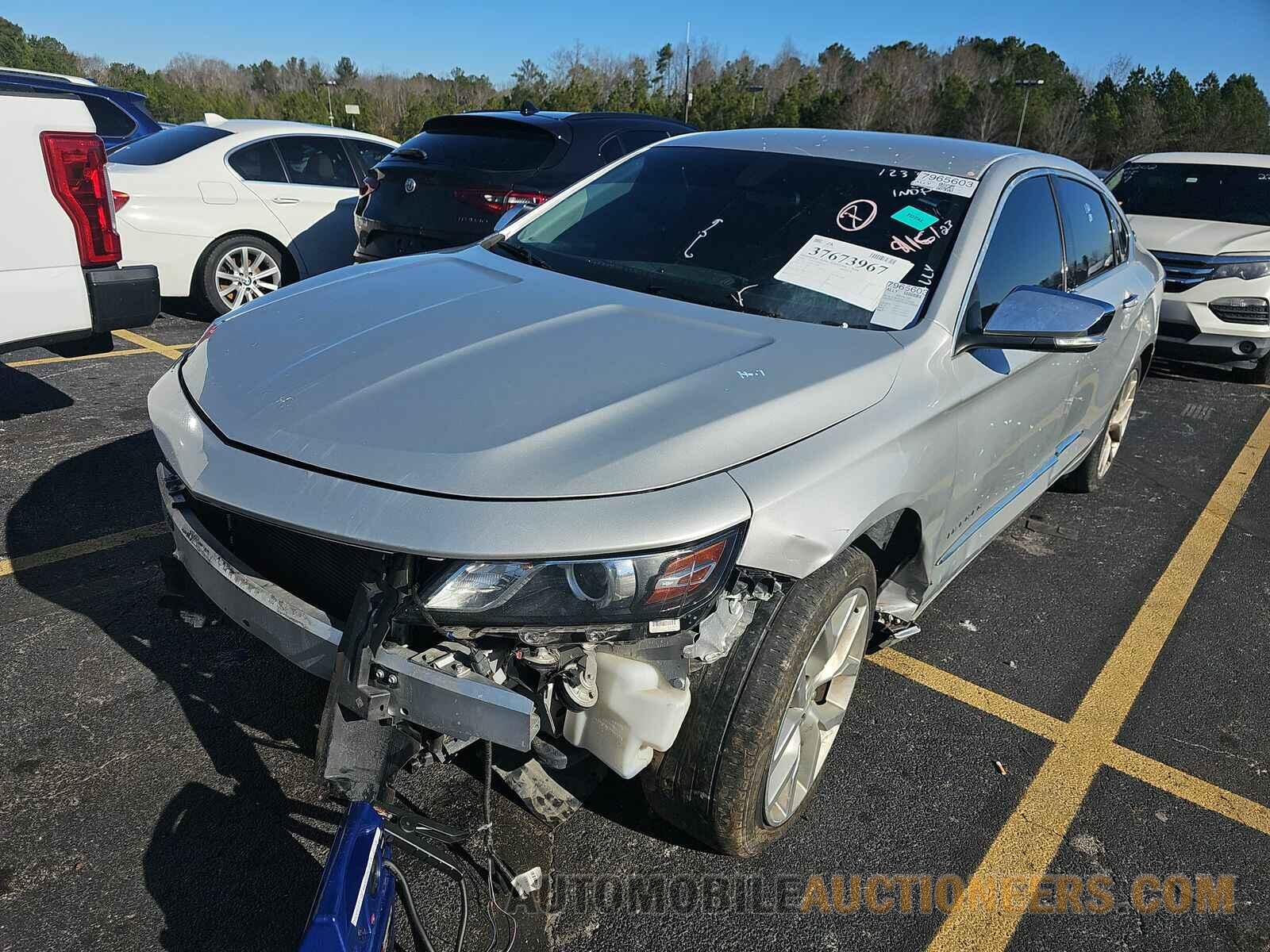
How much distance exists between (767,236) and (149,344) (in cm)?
528

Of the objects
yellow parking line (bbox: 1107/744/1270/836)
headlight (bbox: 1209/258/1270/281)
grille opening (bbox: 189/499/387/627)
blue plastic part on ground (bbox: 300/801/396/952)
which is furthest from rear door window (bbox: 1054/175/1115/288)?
headlight (bbox: 1209/258/1270/281)

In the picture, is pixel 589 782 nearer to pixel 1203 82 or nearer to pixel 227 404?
pixel 227 404

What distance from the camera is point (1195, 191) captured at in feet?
26.8

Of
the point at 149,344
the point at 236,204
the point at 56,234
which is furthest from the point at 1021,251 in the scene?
the point at 149,344

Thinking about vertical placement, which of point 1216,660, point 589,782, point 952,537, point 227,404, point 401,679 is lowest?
point 1216,660

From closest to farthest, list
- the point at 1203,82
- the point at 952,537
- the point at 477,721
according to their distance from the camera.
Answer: the point at 477,721 < the point at 952,537 < the point at 1203,82

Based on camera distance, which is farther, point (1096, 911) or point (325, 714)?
point (1096, 911)

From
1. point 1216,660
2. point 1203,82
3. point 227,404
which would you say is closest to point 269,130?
point 227,404

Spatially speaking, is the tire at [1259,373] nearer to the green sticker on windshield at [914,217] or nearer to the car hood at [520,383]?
the green sticker on windshield at [914,217]

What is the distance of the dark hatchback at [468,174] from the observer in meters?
5.91

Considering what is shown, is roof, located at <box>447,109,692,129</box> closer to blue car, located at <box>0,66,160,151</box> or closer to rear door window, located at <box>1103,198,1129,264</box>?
rear door window, located at <box>1103,198,1129,264</box>

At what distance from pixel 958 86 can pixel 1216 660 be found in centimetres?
4415

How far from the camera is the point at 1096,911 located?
2.25 metres

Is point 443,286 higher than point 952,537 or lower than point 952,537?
higher
